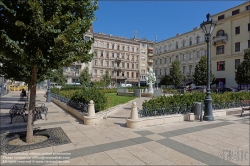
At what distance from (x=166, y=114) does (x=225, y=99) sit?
19.1 feet

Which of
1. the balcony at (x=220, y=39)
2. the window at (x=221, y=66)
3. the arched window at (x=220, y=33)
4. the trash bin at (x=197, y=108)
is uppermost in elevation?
the arched window at (x=220, y=33)

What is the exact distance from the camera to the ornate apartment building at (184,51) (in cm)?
4834

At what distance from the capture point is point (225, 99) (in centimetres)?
1198

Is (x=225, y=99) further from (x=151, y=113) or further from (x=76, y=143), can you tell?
(x=76, y=143)

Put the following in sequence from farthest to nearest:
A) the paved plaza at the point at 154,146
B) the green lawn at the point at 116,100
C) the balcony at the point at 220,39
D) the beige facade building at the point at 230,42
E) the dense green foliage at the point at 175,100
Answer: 1. the balcony at the point at 220,39
2. the beige facade building at the point at 230,42
3. the green lawn at the point at 116,100
4. the dense green foliage at the point at 175,100
5. the paved plaza at the point at 154,146

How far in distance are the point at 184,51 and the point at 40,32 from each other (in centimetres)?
5290

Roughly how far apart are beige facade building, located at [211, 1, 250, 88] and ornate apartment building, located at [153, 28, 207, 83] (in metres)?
6.56

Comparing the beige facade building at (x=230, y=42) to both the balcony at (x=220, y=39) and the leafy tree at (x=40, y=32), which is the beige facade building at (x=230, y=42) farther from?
the leafy tree at (x=40, y=32)

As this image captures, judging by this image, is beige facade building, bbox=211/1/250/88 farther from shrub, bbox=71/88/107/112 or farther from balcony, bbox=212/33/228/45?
shrub, bbox=71/88/107/112

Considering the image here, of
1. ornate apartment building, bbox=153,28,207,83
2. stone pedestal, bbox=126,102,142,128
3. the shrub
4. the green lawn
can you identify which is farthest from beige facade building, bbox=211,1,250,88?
stone pedestal, bbox=126,102,142,128

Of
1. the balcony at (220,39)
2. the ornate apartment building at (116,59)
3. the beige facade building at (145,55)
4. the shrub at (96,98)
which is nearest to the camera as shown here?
the shrub at (96,98)

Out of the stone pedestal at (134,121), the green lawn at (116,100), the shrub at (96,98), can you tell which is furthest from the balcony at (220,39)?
the stone pedestal at (134,121)

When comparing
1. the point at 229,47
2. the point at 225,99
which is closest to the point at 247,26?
the point at 229,47

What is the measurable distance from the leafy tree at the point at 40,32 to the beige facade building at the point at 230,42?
3936cm
